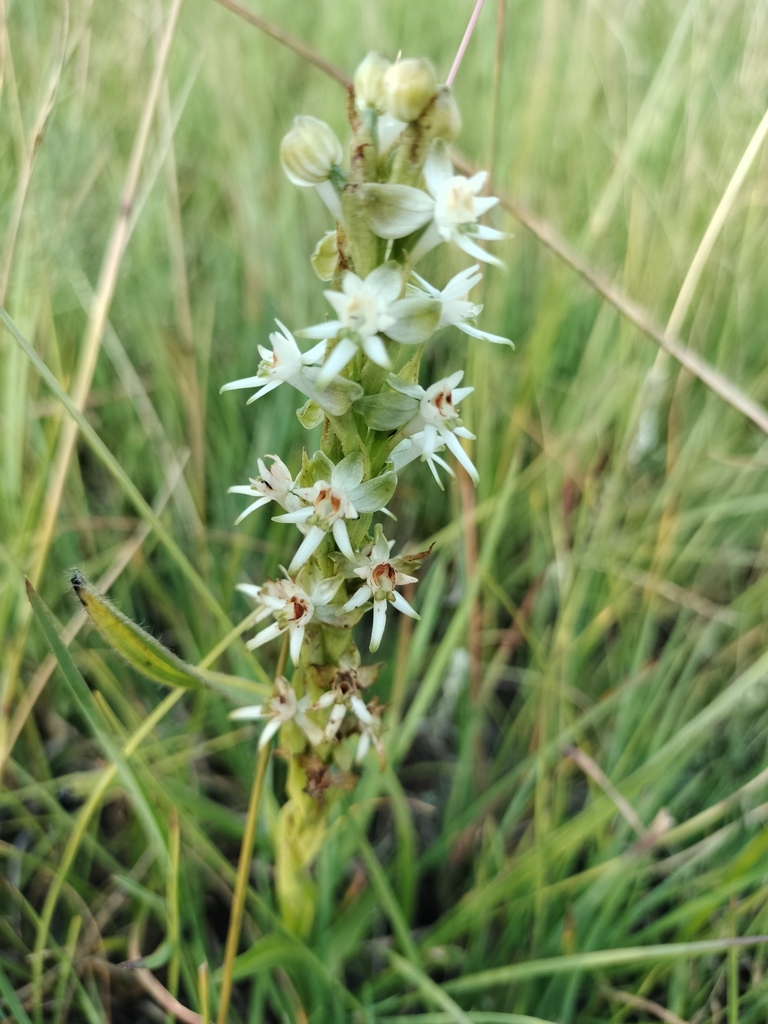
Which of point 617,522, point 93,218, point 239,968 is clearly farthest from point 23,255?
point 617,522

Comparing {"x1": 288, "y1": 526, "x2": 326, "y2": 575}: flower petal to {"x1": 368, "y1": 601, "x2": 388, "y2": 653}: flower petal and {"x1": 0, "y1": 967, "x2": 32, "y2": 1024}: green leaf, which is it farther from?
{"x1": 0, "y1": 967, "x2": 32, "y2": 1024}: green leaf

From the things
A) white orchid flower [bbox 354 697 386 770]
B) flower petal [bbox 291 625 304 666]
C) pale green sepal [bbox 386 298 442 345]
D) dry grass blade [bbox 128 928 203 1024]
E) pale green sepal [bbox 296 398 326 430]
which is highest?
pale green sepal [bbox 386 298 442 345]

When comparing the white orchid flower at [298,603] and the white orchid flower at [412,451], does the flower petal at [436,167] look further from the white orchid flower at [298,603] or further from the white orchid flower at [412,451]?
the white orchid flower at [298,603]

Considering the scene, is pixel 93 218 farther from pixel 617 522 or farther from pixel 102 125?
pixel 617 522

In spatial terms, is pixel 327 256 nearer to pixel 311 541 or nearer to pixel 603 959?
pixel 311 541

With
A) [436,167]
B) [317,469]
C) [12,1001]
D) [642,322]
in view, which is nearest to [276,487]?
[317,469]

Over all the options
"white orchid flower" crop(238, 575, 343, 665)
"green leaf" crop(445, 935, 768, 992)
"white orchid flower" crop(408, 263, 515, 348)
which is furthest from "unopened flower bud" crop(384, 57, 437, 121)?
"green leaf" crop(445, 935, 768, 992)

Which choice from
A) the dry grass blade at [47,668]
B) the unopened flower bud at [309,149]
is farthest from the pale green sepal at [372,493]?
the dry grass blade at [47,668]

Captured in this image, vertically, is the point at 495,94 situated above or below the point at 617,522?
above
